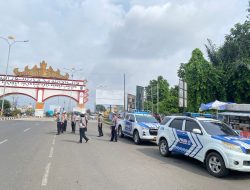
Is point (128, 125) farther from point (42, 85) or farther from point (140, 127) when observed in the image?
point (42, 85)

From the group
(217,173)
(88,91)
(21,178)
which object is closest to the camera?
(21,178)

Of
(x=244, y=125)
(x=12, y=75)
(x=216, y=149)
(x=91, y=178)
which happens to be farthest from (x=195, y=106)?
(x=12, y=75)

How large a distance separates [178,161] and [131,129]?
272 inches

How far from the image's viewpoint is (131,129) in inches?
695

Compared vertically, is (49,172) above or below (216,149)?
below

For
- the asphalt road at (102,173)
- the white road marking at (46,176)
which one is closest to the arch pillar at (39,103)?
the asphalt road at (102,173)

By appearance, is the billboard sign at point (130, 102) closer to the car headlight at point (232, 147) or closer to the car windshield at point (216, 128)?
the car windshield at point (216, 128)

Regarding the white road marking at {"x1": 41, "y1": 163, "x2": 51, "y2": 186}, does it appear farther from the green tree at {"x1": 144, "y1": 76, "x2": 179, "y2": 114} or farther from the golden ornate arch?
the golden ornate arch

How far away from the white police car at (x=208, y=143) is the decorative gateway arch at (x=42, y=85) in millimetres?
56971

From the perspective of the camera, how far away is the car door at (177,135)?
1083cm

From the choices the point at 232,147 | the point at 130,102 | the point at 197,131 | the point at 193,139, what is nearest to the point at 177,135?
the point at 193,139

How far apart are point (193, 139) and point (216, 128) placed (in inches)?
35.4

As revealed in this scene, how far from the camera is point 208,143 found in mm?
9211

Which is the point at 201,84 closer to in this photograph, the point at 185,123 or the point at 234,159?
the point at 185,123
